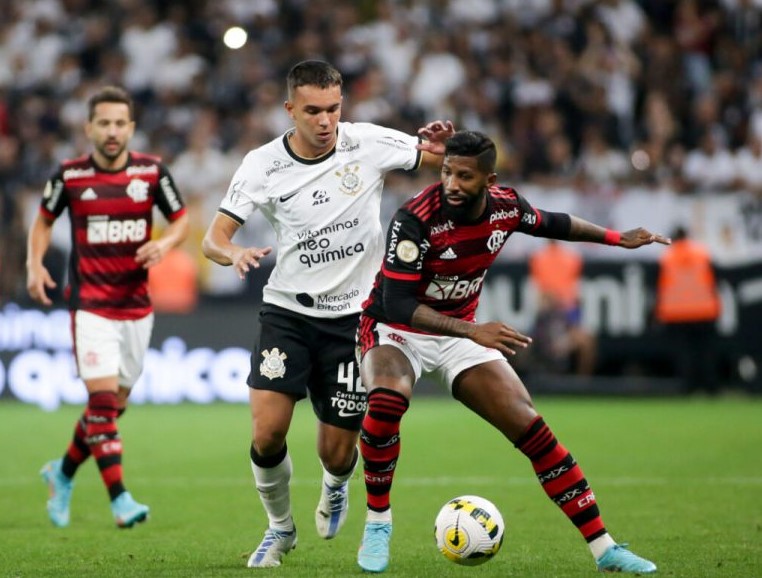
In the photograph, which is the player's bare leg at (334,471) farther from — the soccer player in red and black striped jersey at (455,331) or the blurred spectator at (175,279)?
the blurred spectator at (175,279)

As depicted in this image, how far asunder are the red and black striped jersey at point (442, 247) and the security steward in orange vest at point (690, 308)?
10.5 metres

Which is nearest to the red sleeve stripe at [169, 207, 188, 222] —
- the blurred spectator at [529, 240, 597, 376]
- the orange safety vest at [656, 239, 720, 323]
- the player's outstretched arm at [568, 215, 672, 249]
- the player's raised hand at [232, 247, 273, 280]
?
the player's raised hand at [232, 247, 273, 280]

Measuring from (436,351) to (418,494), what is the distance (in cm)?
304

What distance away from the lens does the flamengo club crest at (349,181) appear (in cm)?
732

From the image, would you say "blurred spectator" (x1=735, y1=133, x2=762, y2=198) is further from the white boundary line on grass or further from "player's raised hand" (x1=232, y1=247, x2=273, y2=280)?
"player's raised hand" (x1=232, y1=247, x2=273, y2=280)

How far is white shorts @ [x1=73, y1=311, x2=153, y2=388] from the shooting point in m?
8.79

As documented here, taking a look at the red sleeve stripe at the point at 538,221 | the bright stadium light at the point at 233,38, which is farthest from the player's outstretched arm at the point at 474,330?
the bright stadium light at the point at 233,38

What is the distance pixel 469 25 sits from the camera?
A: 69.1 ft

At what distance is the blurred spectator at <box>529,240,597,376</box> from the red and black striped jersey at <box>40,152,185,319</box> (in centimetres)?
914

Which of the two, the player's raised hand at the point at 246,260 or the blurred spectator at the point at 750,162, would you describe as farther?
the blurred spectator at the point at 750,162

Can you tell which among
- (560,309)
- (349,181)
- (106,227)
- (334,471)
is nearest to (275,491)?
(334,471)

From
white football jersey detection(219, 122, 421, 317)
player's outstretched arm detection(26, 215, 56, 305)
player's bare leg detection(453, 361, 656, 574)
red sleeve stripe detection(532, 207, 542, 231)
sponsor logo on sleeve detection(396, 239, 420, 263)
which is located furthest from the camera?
player's outstretched arm detection(26, 215, 56, 305)

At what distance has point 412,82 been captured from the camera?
65.5ft

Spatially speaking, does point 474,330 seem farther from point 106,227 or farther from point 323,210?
point 106,227
